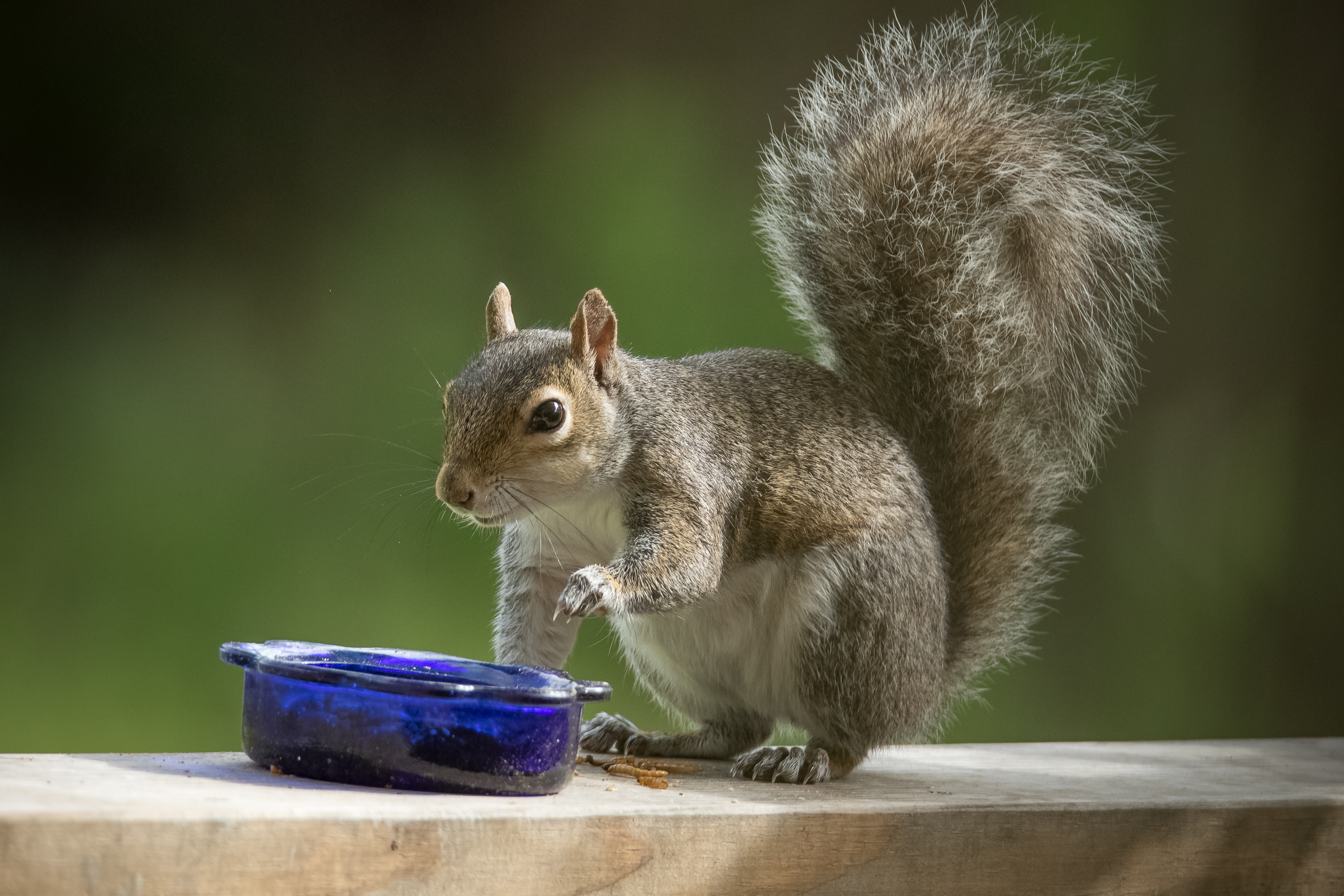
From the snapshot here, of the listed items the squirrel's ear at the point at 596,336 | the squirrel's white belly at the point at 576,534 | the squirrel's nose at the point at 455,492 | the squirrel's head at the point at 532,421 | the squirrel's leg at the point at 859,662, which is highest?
the squirrel's ear at the point at 596,336

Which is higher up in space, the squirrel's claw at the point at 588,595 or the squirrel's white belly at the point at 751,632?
the squirrel's claw at the point at 588,595

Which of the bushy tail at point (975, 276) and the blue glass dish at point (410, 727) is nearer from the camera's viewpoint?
the blue glass dish at point (410, 727)

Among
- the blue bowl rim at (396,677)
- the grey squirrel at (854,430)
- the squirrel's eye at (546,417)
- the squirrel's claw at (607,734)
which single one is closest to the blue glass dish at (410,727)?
the blue bowl rim at (396,677)

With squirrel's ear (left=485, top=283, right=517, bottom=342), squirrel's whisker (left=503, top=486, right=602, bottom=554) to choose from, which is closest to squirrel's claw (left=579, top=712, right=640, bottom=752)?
squirrel's whisker (left=503, top=486, right=602, bottom=554)

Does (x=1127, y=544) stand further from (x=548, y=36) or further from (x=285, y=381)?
(x=285, y=381)

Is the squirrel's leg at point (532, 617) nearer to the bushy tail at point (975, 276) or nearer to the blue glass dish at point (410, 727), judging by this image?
the blue glass dish at point (410, 727)

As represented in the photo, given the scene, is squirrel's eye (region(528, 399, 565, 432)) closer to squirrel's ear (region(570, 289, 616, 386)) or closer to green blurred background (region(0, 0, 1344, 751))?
squirrel's ear (region(570, 289, 616, 386))

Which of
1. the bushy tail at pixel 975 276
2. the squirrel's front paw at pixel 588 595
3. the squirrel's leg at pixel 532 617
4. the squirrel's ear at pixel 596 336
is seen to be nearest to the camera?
the squirrel's front paw at pixel 588 595

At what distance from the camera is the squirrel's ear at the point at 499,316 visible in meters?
1.43

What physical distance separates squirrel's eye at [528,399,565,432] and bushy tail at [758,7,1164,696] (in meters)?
0.52

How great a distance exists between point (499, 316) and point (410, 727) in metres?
0.57

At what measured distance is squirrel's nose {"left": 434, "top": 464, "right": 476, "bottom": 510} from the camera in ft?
3.98

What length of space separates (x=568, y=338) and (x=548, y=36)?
3.78 feet

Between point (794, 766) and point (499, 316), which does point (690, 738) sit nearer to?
point (794, 766)
